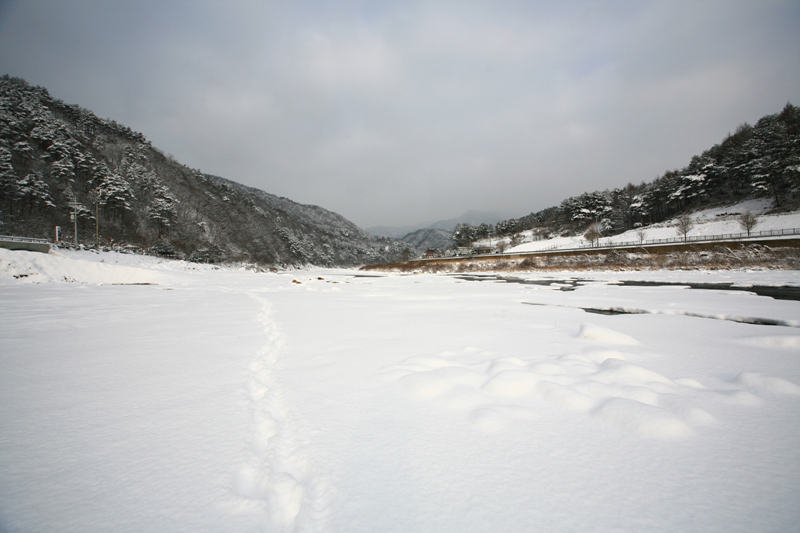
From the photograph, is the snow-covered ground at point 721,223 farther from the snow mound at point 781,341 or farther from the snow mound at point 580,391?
the snow mound at point 580,391

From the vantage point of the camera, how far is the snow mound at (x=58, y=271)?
13609 mm

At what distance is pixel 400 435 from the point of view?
200cm

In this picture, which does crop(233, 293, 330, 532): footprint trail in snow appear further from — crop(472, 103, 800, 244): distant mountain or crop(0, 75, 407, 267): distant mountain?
crop(472, 103, 800, 244): distant mountain

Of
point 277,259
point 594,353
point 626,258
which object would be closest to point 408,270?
point 626,258

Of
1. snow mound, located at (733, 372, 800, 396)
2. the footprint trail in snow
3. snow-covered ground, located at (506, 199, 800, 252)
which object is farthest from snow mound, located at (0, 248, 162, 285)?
snow-covered ground, located at (506, 199, 800, 252)

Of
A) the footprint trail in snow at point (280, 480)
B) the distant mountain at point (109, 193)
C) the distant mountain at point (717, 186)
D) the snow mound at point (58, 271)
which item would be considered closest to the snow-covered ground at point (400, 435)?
the footprint trail in snow at point (280, 480)

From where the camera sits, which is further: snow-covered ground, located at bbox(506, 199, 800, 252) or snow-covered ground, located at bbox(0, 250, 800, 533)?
snow-covered ground, located at bbox(506, 199, 800, 252)

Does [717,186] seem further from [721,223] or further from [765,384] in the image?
[765,384]

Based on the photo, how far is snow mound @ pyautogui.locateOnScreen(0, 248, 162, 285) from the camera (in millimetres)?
13609

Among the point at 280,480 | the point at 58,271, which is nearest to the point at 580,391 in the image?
the point at 280,480

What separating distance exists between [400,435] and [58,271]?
22121mm

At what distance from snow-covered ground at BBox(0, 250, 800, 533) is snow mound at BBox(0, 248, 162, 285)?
15031 mm

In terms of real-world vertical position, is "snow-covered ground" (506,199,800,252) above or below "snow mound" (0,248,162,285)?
above

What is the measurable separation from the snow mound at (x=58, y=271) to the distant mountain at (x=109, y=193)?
22838 millimetres
